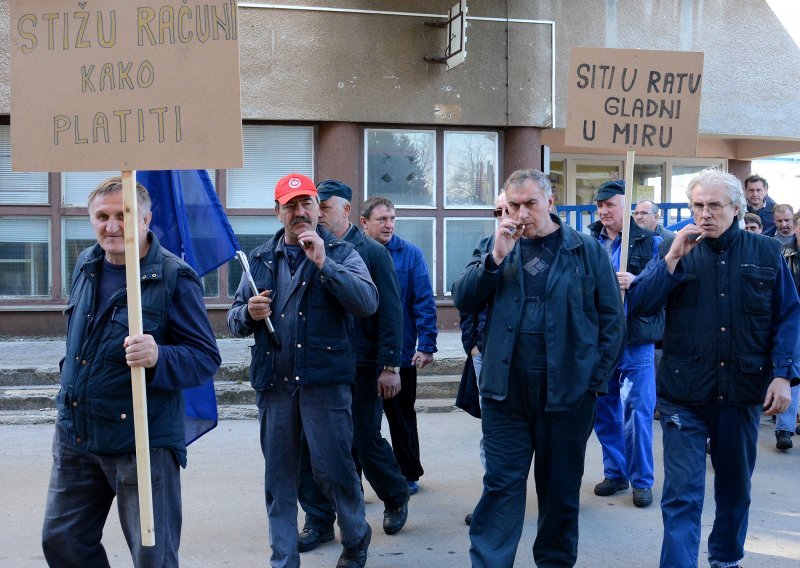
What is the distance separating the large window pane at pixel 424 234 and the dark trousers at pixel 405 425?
608 cm

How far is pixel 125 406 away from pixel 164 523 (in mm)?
492

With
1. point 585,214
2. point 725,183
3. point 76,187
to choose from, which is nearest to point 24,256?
point 76,187

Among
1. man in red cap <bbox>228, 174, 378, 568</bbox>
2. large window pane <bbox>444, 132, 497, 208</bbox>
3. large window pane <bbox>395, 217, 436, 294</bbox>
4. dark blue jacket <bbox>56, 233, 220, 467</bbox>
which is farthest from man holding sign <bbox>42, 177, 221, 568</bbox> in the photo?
large window pane <bbox>444, 132, 497, 208</bbox>

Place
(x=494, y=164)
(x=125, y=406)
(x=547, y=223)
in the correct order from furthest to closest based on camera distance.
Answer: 1. (x=494, y=164)
2. (x=547, y=223)
3. (x=125, y=406)

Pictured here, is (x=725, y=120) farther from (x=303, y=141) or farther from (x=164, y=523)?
(x=164, y=523)

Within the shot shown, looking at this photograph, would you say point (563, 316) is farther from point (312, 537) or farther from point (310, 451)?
point (312, 537)

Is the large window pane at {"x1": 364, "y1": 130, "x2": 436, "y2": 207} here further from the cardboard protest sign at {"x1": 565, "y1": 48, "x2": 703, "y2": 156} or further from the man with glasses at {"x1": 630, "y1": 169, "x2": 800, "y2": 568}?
the man with glasses at {"x1": 630, "y1": 169, "x2": 800, "y2": 568}

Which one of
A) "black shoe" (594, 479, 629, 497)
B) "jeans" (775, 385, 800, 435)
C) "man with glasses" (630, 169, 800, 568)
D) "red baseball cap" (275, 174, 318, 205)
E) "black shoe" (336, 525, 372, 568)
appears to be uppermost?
"red baseball cap" (275, 174, 318, 205)

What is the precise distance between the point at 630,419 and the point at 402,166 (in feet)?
21.4

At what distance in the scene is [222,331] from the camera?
39.8 ft

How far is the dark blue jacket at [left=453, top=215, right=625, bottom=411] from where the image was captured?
4.56 m

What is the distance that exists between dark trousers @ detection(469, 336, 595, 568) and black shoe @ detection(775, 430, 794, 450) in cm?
401

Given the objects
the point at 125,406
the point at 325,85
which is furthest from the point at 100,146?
the point at 325,85

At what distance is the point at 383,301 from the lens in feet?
18.6
